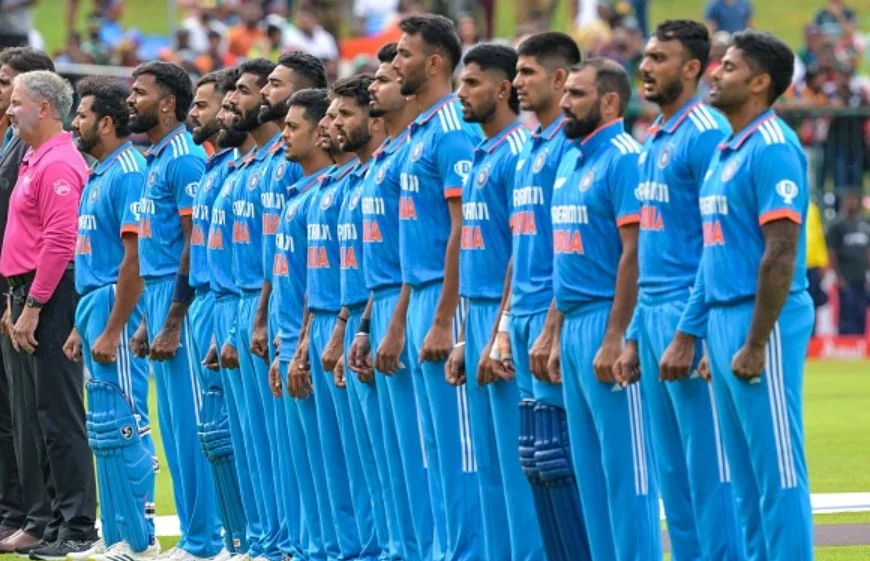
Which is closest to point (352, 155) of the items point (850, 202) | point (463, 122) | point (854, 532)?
point (463, 122)

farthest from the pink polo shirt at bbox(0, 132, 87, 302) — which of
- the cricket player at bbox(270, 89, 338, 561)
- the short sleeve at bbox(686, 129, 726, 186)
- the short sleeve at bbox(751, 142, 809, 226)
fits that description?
the short sleeve at bbox(751, 142, 809, 226)

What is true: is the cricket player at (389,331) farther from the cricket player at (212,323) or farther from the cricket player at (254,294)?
Answer: the cricket player at (212,323)

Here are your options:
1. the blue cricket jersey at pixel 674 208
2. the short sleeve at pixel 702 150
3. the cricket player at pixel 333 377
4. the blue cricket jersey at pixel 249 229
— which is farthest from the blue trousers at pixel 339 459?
the short sleeve at pixel 702 150

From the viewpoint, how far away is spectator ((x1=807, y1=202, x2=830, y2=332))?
84.3ft

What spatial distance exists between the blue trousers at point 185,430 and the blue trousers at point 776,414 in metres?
4.35

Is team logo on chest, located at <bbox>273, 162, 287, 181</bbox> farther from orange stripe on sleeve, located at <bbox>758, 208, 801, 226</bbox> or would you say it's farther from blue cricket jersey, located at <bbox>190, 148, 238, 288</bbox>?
orange stripe on sleeve, located at <bbox>758, 208, 801, 226</bbox>

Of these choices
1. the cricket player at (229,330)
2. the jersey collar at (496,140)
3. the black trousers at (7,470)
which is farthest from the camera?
the black trousers at (7,470)

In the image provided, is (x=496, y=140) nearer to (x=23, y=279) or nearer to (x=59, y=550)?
(x=23, y=279)

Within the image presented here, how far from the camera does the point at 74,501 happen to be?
1191 cm

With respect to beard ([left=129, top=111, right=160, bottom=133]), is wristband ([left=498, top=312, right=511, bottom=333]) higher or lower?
lower

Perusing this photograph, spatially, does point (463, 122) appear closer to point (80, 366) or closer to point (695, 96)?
point (695, 96)

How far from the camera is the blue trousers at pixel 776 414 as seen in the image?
25.0 feet

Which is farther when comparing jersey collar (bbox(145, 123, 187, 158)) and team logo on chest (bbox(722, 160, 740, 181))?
jersey collar (bbox(145, 123, 187, 158))

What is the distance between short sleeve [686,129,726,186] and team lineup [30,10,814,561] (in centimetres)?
1
